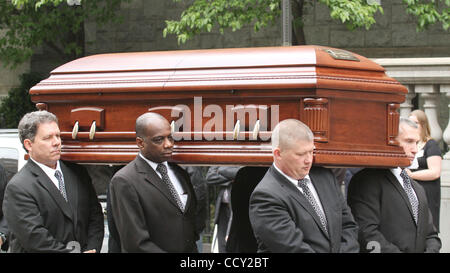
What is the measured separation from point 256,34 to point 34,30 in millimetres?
4008

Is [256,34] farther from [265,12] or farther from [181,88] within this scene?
[181,88]

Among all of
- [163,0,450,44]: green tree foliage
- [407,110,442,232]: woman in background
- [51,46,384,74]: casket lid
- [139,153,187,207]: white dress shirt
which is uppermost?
[163,0,450,44]: green tree foliage

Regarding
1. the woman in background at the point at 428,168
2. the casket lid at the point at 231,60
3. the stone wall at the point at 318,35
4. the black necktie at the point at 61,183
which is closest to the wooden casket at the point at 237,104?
the casket lid at the point at 231,60

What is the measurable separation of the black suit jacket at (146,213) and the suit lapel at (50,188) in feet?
1.36

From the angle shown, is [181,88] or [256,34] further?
[256,34]

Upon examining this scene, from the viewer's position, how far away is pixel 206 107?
15.8ft

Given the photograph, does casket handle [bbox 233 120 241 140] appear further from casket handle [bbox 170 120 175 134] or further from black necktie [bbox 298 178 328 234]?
black necktie [bbox 298 178 328 234]

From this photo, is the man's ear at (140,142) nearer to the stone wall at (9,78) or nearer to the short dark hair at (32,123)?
the short dark hair at (32,123)

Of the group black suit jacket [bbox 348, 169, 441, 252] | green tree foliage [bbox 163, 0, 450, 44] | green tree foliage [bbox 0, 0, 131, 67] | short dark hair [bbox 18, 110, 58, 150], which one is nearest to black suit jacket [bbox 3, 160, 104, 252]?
short dark hair [bbox 18, 110, 58, 150]

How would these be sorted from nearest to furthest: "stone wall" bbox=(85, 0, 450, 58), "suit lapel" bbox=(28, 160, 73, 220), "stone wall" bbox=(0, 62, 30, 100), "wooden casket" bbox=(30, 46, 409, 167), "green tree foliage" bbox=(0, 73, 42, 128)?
"wooden casket" bbox=(30, 46, 409, 167)
"suit lapel" bbox=(28, 160, 73, 220)
"stone wall" bbox=(85, 0, 450, 58)
"green tree foliage" bbox=(0, 73, 42, 128)
"stone wall" bbox=(0, 62, 30, 100)

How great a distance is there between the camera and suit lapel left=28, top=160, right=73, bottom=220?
470 centimetres

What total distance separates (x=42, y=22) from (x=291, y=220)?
10532 millimetres
